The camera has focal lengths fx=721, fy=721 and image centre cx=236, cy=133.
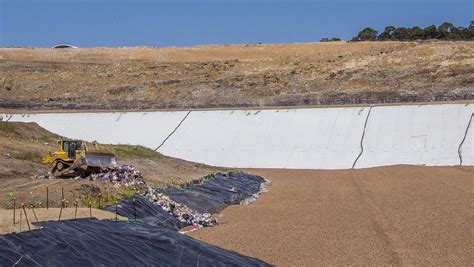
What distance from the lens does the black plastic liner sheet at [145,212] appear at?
1286 centimetres

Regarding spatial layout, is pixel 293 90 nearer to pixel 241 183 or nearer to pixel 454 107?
pixel 454 107

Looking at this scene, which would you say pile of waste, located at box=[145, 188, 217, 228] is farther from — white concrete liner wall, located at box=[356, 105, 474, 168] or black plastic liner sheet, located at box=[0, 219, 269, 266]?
white concrete liner wall, located at box=[356, 105, 474, 168]

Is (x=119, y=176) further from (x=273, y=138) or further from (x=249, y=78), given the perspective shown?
(x=249, y=78)

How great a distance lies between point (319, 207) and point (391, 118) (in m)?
16.3

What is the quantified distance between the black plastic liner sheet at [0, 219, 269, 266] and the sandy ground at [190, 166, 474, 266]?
59.6 inches

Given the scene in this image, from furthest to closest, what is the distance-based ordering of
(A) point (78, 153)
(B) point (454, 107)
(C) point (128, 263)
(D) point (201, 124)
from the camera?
1. (D) point (201, 124)
2. (B) point (454, 107)
3. (A) point (78, 153)
4. (C) point (128, 263)

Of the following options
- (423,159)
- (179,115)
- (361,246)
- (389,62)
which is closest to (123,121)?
(179,115)

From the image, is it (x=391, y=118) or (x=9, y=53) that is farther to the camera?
(x=9, y=53)

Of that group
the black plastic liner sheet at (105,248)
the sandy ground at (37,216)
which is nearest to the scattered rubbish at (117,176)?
the sandy ground at (37,216)

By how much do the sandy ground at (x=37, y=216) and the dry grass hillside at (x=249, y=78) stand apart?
979 inches

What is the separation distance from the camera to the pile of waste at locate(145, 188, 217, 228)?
14117 millimetres

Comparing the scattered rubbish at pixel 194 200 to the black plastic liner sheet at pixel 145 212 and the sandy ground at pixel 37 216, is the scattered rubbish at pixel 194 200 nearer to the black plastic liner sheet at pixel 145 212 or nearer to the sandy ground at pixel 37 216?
the black plastic liner sheet at pixel 145 212

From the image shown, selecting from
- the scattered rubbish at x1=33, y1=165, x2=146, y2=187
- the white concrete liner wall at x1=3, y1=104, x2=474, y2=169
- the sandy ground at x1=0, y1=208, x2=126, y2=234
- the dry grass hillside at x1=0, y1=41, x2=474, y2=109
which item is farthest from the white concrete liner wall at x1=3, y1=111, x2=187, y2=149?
the sandy ground at x1=0, y1=208, x2=126, y2=234

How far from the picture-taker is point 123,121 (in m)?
35.8
